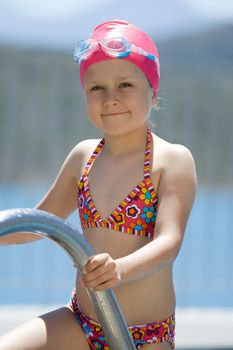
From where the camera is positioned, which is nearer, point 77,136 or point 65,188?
point 65,188

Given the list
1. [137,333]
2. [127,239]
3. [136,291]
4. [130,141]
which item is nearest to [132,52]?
[130,141]

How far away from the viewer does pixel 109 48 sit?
92.0 inches

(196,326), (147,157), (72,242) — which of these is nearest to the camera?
(72,242)

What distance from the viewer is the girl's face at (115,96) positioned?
2.36 meters

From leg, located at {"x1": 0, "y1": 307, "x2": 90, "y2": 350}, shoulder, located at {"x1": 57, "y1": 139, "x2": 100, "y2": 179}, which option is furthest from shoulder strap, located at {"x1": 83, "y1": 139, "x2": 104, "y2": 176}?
leg, located at {"x1": 0, "y1": 307, "x2": 90, "y2": 350}

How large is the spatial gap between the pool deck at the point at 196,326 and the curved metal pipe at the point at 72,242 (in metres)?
2.16

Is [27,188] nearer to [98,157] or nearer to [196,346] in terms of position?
[196,346]

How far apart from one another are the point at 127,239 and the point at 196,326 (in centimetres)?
237

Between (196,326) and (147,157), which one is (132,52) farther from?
(196,326)

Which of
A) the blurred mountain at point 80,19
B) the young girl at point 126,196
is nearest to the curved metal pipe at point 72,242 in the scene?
the young girl at point 126,196

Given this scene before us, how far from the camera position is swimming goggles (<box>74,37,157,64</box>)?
92.4 inches

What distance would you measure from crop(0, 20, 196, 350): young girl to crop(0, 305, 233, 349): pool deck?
168 cm

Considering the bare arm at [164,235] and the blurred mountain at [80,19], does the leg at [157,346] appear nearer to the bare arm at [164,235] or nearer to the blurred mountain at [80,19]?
the bare arm at [164,235]

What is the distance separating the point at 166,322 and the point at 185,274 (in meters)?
5.05
